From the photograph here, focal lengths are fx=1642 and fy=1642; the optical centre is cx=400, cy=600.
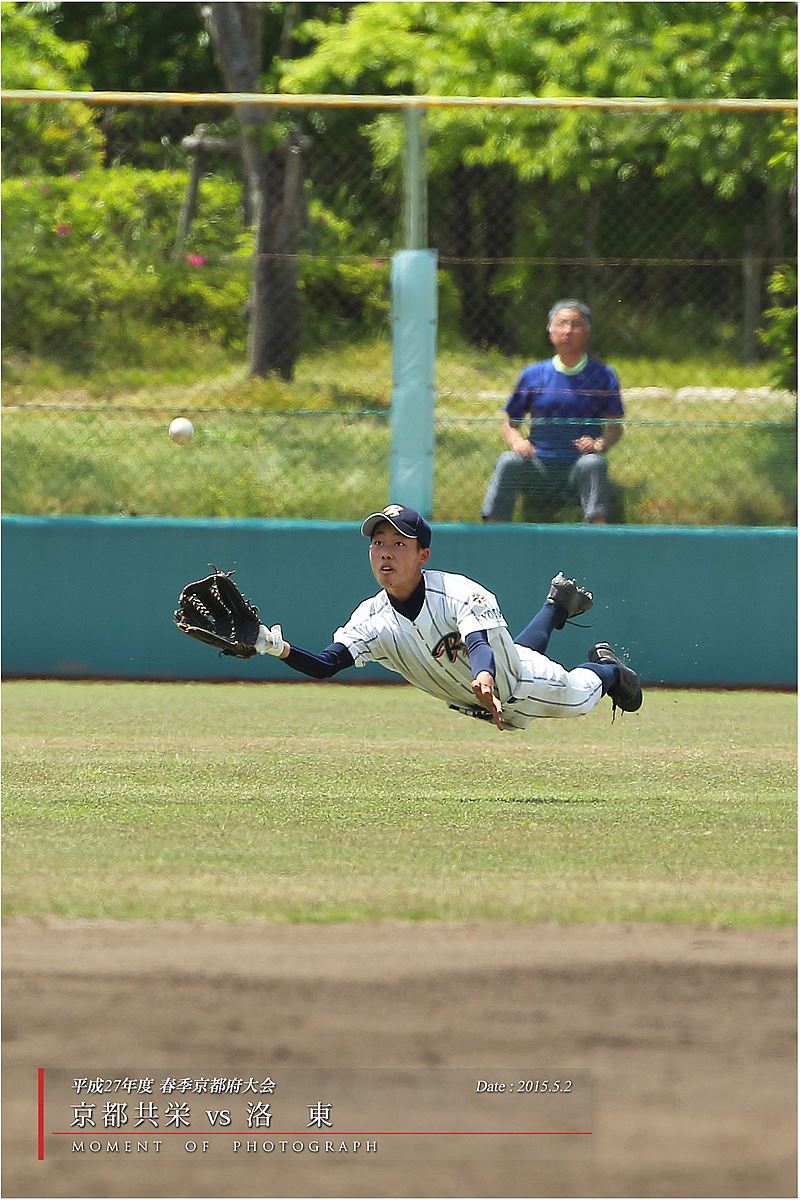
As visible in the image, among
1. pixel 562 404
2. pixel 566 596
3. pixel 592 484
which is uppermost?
pixel 562 404

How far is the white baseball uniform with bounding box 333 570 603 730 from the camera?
6.38 meters

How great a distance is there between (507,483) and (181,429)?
2.08 meters

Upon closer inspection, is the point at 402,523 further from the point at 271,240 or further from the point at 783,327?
the point at 783,327

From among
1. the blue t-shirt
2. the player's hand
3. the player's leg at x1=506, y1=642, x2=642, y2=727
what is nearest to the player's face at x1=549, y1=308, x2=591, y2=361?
the blue t-shirt

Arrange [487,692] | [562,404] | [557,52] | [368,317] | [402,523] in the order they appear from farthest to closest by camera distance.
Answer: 1. [557,52]
2. [368,317]
3. [562,404]
4. [402,523]
5. [487,692]

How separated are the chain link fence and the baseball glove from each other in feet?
13.3

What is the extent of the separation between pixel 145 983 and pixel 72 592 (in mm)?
6324

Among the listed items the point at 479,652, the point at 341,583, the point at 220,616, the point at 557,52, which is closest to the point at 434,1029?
the point at 479,652

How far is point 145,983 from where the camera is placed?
426 centimetres

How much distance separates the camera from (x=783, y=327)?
10.5 metres

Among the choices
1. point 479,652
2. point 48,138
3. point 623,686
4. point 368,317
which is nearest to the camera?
point 479,652

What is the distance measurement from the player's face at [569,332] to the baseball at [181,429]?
2353 mm

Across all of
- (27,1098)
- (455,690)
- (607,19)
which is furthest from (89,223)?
(607,19)

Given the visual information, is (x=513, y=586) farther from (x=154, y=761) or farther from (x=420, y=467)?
(x=154, y=761)
